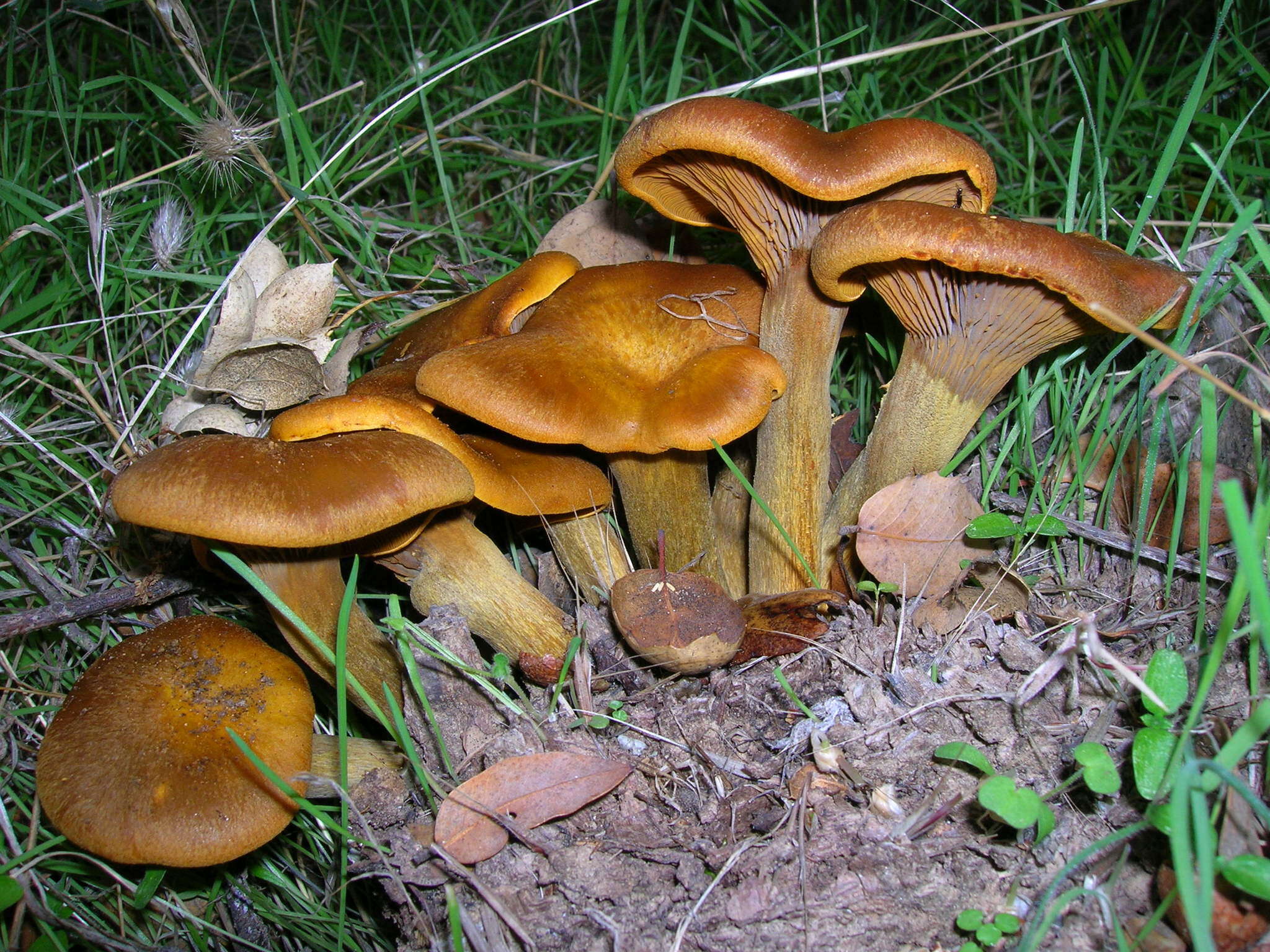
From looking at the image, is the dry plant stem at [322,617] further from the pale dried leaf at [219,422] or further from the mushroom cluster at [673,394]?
the pale dried leaf at [219,422]

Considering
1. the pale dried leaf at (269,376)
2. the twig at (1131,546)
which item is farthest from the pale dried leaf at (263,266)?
the twig at (1131,546)

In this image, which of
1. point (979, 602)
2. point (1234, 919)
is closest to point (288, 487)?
point (979, 602)

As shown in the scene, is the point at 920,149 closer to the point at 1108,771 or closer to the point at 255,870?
the point at 1108,771

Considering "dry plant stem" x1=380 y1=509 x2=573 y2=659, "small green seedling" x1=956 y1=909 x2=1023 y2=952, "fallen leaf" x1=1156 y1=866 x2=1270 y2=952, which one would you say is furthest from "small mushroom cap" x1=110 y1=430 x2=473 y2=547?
"fallen leaf" x1=1156 y1=866 x2=1270 y2=952

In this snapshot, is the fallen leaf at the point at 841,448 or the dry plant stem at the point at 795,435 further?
the fallen leaf at the point at 841,448

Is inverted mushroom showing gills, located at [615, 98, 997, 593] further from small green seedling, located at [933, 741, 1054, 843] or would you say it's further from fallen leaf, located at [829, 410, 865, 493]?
small green seedling, located at [933, 741, 1054, 843]
